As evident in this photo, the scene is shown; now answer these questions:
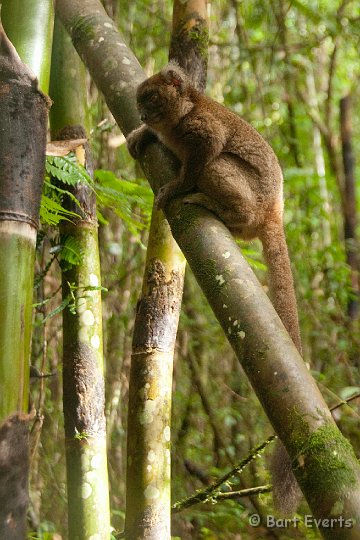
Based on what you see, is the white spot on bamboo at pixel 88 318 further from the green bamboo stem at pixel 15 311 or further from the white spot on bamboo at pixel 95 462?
the green bamboo stem at pixel 15 311

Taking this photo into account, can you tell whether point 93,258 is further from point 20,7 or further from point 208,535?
point 208,535

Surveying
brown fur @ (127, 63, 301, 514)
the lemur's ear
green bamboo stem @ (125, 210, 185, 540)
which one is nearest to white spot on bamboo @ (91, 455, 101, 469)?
green bamboo stem @ (125, 210, 185, 540)

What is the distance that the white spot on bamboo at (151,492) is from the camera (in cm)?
260

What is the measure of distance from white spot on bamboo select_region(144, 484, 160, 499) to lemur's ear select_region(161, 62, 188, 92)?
2.11 m

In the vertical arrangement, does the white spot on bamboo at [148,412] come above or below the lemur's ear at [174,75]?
below

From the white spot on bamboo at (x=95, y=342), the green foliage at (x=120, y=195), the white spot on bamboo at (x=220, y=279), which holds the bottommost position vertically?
the white spot on bamboo at (x=220, y=279)

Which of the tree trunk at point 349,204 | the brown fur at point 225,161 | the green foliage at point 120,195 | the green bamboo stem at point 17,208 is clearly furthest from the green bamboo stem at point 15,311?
the tree trunk at point 349,204

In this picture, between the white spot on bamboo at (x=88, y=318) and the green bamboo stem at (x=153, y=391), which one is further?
the white spot on bamboo at (x=88, y=318)

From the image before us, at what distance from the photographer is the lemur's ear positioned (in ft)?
11.2

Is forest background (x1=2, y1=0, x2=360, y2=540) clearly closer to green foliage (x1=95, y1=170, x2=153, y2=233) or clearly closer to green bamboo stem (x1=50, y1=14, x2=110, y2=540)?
green foliage (x1=95, y1=170, x2=153, y2=233)

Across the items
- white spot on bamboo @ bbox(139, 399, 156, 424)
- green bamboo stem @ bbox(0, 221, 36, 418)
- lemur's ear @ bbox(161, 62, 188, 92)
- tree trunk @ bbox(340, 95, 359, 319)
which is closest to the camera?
green bamboo stem @ bbox(0, 221, 36, 418)

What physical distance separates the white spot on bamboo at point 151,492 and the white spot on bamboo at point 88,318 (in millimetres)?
763

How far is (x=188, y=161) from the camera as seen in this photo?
127 inches

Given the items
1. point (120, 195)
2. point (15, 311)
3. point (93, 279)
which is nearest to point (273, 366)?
point (15, 311)
